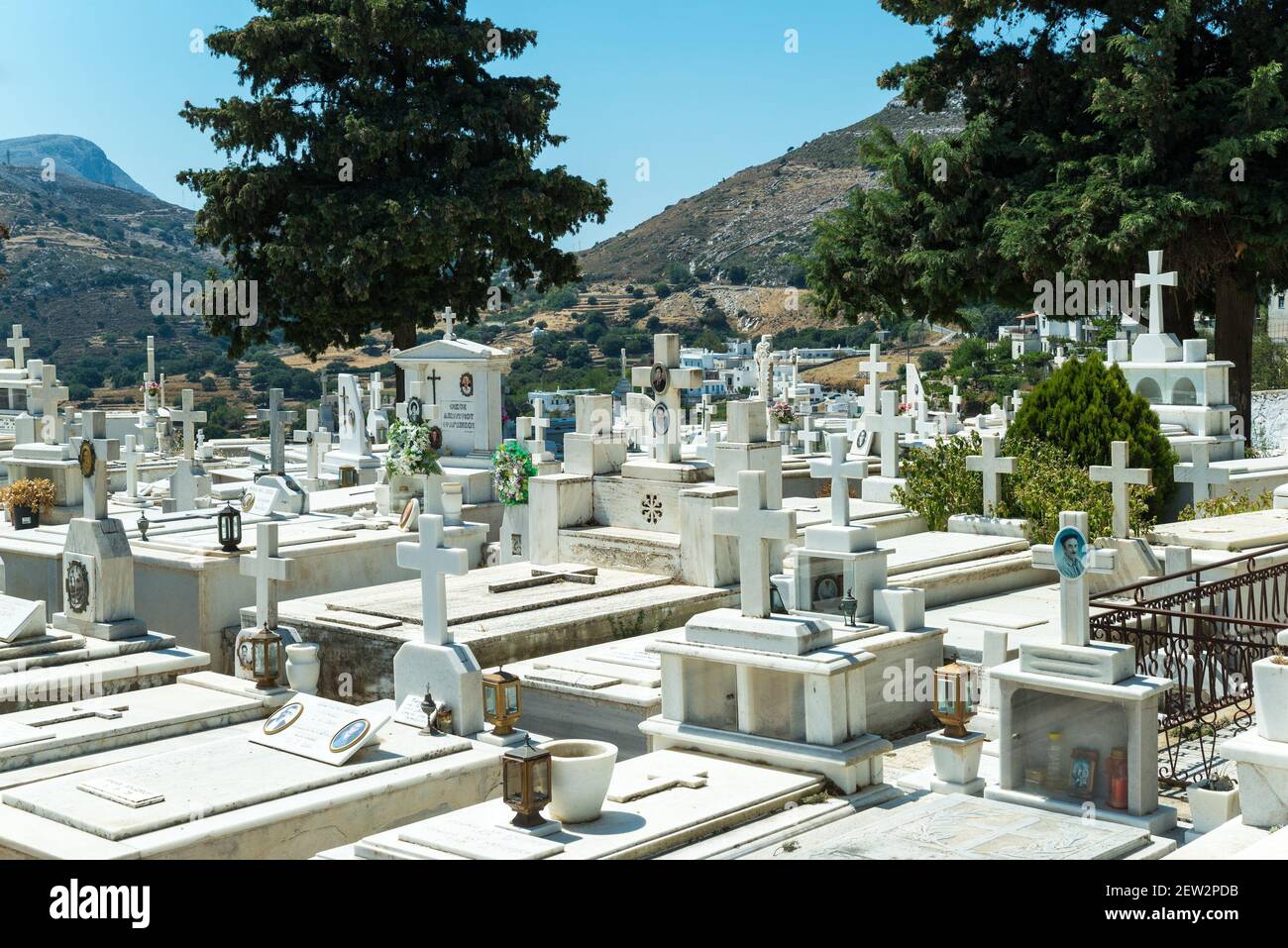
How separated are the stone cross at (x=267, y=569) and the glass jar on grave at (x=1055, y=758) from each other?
20.3ft

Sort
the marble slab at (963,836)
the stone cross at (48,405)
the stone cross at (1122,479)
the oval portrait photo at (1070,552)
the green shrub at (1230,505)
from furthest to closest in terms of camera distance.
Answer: the stone cross at (48,405) < the green shrub at (1230,505) < the stone cross at (1122,479) < the oval portrait photo at (1070,552) < the marble slab at (963,836)

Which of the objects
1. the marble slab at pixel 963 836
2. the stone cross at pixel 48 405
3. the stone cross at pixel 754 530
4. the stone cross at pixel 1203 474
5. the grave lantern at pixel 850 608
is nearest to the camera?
the marble slab at pixel 963 836

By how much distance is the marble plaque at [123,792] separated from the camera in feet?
24.6

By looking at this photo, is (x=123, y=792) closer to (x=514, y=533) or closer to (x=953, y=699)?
(x=953, y=699)

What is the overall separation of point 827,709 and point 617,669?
308 centimetres

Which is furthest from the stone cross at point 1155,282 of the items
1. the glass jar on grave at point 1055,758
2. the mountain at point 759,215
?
the mountain at point 759,215

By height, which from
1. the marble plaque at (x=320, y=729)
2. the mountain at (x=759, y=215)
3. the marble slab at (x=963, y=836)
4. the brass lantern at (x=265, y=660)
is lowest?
the marble slab at (x=963, y=836)

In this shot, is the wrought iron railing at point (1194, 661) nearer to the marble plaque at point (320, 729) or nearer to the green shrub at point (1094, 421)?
the marble plaque at point (320, 729)

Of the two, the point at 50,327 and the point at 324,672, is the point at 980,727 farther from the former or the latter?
the point at 50,327

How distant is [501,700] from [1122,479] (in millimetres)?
7181

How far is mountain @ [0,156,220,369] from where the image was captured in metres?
66.3

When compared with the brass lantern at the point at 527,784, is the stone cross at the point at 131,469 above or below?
above

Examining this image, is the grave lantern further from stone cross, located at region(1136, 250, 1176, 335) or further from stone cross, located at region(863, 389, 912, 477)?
stone cross, located at region(1136, 250, 1176, 335)

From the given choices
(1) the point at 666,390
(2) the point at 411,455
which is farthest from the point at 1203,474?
(2) the point at 411,455
